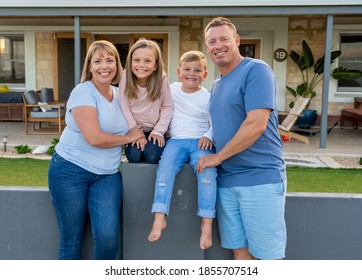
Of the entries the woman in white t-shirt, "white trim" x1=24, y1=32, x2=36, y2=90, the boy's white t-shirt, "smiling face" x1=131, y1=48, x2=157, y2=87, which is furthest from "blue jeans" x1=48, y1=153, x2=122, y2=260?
"white trim" x1=24, y1=32, x2=36, y2=90

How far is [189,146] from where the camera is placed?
249 cm

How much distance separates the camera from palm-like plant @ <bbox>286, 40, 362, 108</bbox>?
1113 centimetres

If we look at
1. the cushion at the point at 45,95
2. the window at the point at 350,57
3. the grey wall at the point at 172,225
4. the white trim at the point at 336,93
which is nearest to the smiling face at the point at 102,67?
the grey wall at the point at 172,225

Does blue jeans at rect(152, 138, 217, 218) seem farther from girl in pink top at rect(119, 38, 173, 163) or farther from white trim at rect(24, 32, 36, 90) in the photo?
white trim at rect(24, 32, 36, 90)

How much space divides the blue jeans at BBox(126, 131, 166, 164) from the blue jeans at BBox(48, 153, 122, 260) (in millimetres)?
164

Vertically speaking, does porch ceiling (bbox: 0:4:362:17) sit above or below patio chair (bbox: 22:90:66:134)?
above

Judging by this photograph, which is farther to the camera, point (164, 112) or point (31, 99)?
point (31, 99)

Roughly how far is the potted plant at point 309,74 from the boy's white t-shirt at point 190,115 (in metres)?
9.08

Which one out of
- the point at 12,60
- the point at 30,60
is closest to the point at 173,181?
the point at 30,60

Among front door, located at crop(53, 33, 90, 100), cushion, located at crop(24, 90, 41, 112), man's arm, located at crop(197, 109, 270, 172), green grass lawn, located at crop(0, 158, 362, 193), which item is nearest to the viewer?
man's arm, located at crop(197, 109, 270, 172)

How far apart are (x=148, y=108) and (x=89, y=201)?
0.61 metres

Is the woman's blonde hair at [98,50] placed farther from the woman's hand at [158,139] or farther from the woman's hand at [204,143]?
the woman's hand at [204,143]

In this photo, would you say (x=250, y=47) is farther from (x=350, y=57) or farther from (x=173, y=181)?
(x=173, y=181)
